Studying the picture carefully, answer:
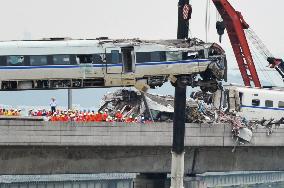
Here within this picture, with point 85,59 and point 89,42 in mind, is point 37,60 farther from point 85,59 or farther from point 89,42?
point 89,42

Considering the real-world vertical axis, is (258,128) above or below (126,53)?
below

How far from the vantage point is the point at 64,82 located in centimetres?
5762

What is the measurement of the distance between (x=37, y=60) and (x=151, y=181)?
36.1 feet

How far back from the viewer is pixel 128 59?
5809 cm

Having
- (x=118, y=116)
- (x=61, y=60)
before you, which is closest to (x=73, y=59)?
(x=61, y=60)

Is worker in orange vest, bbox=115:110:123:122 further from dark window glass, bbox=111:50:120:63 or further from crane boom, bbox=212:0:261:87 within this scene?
crane boom, bbox=212:0:261:87

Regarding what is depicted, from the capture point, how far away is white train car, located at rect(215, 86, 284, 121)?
65750 mm

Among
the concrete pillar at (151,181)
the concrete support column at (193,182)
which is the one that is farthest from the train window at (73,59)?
the concrete support column at (193,182)

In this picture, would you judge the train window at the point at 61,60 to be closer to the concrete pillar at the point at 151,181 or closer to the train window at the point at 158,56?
the train window at the point at 158,56

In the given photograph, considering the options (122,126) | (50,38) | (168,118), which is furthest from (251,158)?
(50,38)

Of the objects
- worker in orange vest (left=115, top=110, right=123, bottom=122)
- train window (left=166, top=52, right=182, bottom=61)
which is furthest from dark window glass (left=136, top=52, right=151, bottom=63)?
worker in orange vest (left=115, top=110, right=123, bottom=122)

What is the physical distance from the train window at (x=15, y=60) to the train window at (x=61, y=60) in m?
2.18

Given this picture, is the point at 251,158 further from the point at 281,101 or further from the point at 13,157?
the point at 13,157

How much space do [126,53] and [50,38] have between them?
528 centimetres
